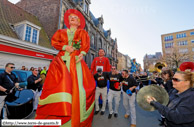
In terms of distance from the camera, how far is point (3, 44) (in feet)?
24.3

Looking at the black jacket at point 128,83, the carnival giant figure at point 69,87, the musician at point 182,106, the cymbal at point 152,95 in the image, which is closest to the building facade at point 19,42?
the carnival giant figure at point 69,87

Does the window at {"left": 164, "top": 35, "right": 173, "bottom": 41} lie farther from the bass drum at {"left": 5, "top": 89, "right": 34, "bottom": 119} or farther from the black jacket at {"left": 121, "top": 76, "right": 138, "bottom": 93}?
the bass drum at {"left": 5, "top": 89, "right": 34, "bottom": 119}

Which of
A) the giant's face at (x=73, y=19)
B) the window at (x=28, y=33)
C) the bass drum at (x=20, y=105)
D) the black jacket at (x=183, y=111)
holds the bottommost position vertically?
the bass drum at (x=20, y=105)

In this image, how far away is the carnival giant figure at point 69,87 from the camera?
1856 millimetres

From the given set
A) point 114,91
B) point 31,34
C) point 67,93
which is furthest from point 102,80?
point 31,34

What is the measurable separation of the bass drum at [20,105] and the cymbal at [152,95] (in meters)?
3.53

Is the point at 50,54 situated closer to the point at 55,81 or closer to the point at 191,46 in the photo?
the point at 55,81

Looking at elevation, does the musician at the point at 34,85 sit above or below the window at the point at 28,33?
below

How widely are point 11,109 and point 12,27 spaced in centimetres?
929

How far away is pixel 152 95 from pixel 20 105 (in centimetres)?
370

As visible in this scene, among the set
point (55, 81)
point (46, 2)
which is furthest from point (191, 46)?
point (55, 81)

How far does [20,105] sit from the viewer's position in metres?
3.16

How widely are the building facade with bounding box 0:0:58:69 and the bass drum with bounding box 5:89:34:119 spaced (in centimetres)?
602

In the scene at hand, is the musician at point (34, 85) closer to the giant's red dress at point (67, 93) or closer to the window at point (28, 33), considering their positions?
the giant's red dress at point (67, 93)
